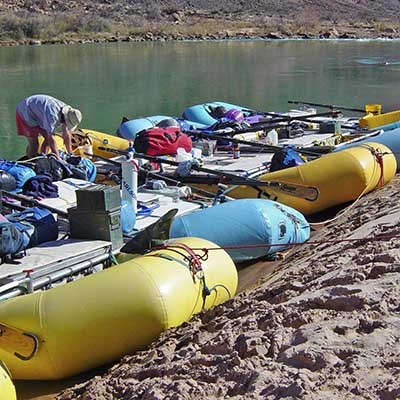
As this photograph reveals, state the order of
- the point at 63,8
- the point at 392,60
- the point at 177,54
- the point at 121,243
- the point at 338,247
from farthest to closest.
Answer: the point at 63,8 → the point at 177,54 → the point at 392,60 → the point at 121,243 → the point at 338,247

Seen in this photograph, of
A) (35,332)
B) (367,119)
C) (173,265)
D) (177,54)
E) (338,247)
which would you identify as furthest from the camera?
(177,54)

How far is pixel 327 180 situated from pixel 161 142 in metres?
2.82

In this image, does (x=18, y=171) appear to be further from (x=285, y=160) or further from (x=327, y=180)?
(x=327, y=180)

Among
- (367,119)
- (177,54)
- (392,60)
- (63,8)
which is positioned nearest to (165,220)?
(367,119)

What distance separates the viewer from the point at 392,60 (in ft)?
126

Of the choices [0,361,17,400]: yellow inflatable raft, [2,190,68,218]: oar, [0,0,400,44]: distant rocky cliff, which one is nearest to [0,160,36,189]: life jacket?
→ [2,190,68,218]: oar

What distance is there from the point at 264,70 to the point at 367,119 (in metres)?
20.8

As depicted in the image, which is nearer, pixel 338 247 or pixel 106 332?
pixel 106 332

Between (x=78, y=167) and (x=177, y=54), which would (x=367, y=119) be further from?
(x=177, y=54)

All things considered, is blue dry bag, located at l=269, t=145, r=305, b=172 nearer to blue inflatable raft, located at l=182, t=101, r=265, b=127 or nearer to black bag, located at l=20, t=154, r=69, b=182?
black bag, located at l=20, t=154, r=69, b=182

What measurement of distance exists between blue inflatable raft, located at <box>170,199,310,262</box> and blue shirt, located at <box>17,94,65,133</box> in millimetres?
2803

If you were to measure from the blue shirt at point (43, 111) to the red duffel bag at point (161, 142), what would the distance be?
1652 millimetres

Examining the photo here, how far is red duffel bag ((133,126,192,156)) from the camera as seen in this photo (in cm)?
1055

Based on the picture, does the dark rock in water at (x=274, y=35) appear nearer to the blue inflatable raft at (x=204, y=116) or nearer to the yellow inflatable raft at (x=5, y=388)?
the blue inflatable raft at (x=204, y=116)
